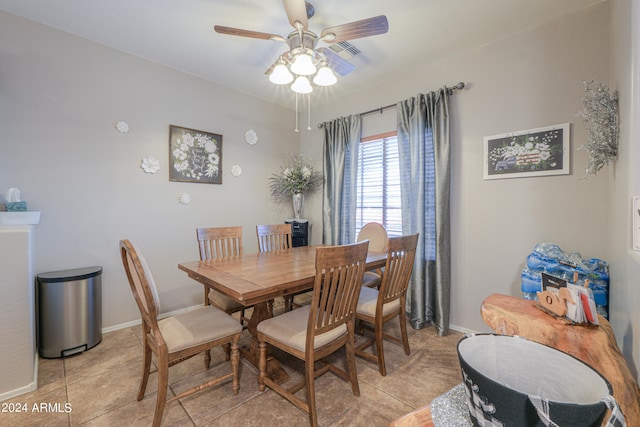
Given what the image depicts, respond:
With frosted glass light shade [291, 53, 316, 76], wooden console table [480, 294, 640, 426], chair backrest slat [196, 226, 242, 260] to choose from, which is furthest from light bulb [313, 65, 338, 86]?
wooden console table [480, 294, 640, 426]

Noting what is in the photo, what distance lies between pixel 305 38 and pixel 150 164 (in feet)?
7.03

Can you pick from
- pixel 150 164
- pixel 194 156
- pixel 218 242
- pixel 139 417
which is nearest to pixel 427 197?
pixel 218 242

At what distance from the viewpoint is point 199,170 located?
333 cm

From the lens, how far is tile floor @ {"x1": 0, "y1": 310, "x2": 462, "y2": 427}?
5.26ft

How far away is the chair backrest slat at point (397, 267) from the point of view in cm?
196

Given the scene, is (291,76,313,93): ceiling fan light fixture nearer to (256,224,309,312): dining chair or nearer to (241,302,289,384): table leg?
(256,224,309,312): dining chair

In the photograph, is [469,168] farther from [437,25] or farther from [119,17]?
[119,17]

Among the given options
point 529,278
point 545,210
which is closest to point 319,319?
point 529,278

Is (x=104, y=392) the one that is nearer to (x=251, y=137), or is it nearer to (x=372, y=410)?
(x=372, y=410)

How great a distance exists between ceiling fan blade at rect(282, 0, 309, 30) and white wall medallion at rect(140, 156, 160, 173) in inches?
84.2

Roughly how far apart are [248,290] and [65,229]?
2.19 metres

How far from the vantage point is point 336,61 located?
228cm

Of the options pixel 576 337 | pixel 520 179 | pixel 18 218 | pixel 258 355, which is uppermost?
pixel 520 179

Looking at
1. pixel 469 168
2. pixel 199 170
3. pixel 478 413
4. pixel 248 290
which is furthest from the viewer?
pixel 199 170
